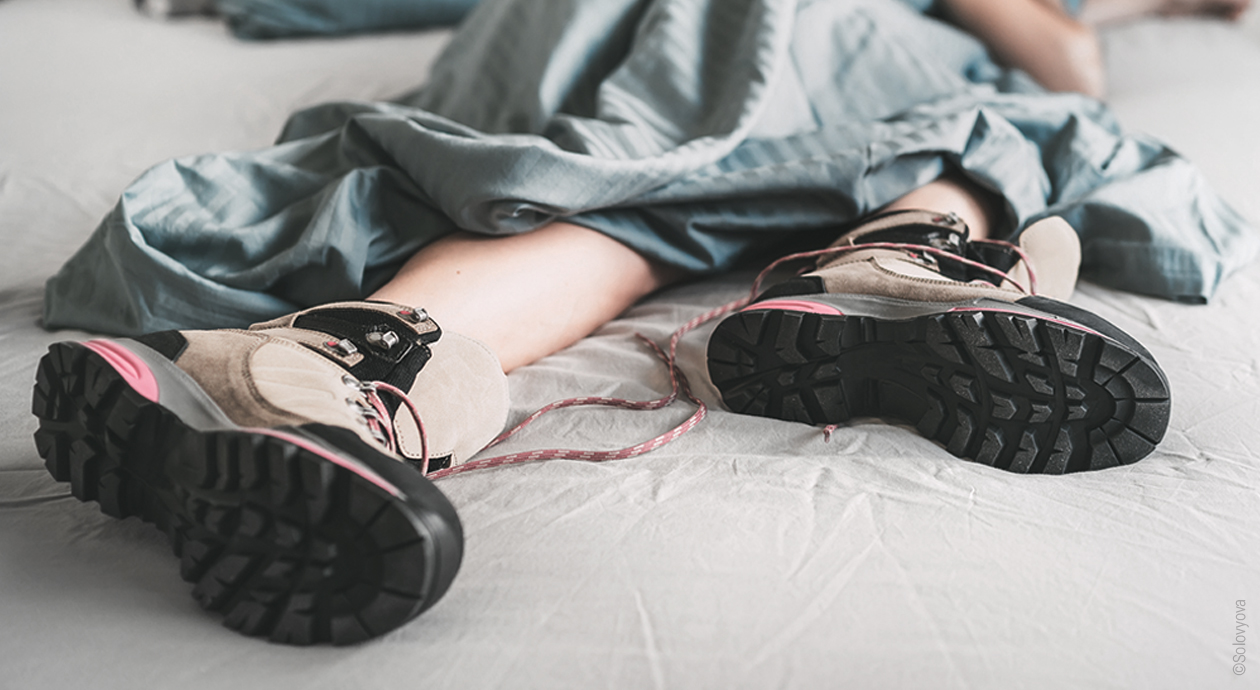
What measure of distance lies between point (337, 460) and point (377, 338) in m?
0.17

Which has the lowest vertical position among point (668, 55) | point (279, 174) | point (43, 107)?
point (43, 107)

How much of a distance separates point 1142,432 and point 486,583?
1.43 feet

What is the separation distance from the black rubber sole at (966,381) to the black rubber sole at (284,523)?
308mm

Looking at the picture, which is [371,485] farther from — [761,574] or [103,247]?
[103,247]

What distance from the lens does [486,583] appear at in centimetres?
45

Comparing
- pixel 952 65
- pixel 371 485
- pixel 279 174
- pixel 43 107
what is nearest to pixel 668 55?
pixel 279 174

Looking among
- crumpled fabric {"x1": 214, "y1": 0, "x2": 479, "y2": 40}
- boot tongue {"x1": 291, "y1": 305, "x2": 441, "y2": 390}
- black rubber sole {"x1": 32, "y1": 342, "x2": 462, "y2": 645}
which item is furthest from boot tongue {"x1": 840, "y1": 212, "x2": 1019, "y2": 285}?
crumpled fabric {"x1": 214, "y1": 0, "x2": 479, "y2": 40}

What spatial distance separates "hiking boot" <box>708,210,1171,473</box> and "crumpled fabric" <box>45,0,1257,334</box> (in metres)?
0.15

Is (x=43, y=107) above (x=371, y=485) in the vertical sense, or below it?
below

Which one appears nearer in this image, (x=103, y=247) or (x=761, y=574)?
(x=761, y=574)

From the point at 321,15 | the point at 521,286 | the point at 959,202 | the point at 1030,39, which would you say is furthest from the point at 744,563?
the point at 321,15

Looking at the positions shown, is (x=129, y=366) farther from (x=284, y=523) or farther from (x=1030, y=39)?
(x=1030, y=39)

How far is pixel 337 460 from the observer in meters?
0.38

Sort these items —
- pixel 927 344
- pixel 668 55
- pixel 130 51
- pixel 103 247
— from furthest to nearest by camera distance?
pixel 130 51
pixel 668 55
pixel 103 247
pixel 927 344
